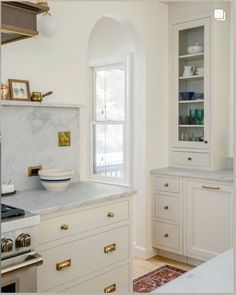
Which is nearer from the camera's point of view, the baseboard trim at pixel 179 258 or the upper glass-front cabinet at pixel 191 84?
the baseboard trim at pixel 179 258

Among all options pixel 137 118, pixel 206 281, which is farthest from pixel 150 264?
pixel 206 281

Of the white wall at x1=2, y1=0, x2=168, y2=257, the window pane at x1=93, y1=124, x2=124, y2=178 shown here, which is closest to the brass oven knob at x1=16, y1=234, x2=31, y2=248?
the white wall at x1=2, y1=0, x2=168, y2=257

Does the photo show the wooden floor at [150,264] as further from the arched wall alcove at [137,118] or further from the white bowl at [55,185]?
the white bowl at [55,185]

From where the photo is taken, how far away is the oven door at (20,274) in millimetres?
1607

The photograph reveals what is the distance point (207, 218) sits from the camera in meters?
3.26

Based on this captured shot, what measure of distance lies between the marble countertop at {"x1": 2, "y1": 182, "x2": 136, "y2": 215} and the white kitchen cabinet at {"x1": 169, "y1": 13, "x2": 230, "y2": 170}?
4.52 feet

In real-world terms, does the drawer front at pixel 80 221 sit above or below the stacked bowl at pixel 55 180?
below

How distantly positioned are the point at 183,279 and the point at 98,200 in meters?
1.48

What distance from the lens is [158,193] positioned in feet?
11.8

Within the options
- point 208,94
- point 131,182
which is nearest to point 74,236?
point 131,182

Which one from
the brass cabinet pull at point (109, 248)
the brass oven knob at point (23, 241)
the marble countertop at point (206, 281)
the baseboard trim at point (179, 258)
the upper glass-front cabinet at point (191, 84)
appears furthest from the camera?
the upper glass-front cabinet at point (191, 84)

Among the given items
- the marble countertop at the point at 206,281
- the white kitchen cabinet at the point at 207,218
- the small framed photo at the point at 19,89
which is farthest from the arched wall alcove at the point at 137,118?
the marble countertop at the point at 206,281

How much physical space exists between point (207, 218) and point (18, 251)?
202 cm

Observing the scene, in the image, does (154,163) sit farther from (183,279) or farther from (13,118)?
(183,279)
